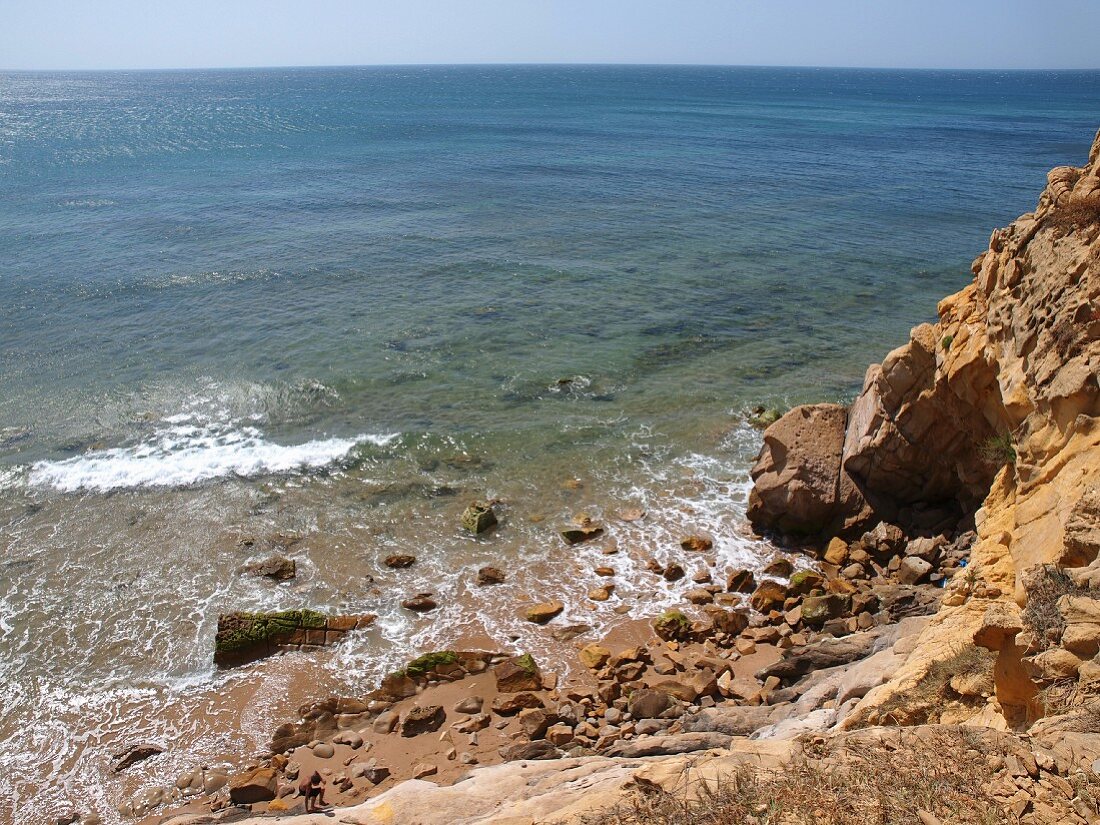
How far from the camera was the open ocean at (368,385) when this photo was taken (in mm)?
15062

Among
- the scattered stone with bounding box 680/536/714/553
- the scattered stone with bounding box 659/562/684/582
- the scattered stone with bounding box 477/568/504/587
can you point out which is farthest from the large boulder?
the scattered stone with bounding box 477/568/504/587

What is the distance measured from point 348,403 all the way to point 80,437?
24.9 feet

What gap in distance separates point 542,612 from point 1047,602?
31.1 feet

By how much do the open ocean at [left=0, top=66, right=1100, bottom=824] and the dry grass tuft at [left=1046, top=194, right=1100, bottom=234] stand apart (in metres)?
8.80

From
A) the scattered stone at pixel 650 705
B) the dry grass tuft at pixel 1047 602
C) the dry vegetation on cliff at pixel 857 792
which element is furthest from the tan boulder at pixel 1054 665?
the scattered stone at pixel 650 705

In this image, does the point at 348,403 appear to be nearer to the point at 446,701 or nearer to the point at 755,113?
the point at 446,701

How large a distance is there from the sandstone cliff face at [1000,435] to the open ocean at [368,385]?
3.20m

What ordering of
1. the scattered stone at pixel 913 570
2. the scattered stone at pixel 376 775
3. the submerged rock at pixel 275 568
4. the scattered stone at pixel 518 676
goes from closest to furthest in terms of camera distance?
the scattered stone at pixel 376 775 → the scattered stone at pixel 518 676 → the scattered stone at pixel 913 570 → the submerged rock at pixel 275 568

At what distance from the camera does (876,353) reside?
27.3 meters

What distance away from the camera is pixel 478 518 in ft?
59.9

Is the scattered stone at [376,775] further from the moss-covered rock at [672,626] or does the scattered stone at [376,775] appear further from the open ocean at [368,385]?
the moss-covered rock at [672,626]

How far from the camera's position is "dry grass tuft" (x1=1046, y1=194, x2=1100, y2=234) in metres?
11.7

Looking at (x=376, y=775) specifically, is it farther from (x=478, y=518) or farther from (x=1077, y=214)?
(x=1077, y=214)

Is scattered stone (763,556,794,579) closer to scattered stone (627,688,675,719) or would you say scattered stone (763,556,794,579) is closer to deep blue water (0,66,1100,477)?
scattered stone (627,688,675,719)
